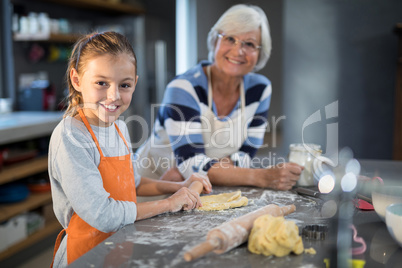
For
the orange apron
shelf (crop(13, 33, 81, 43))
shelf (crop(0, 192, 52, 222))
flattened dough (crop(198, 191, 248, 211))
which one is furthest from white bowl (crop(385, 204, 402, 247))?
shelf (crop(13, 33, 81, 43))

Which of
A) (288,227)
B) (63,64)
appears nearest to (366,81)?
(63,64)

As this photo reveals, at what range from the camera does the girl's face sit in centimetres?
99

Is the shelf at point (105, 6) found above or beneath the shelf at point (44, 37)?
above

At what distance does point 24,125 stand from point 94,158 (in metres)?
1.76

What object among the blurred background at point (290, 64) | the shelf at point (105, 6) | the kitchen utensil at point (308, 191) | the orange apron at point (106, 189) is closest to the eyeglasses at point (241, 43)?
the kitchen utensil at point (308, 191)

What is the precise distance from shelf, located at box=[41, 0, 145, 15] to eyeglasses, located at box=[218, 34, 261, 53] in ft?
7.45

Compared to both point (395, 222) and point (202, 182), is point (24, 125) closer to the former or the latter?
point (202, 182)

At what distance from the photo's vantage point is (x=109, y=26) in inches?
160

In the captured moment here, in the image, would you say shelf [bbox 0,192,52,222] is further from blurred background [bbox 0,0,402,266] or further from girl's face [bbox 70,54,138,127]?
girl's face [bbox 70,54,138,127]

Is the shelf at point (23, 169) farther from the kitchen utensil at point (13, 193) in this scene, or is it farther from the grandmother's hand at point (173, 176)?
the grandmother's hand at point (173, 176)

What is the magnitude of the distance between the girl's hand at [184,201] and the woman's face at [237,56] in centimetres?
72

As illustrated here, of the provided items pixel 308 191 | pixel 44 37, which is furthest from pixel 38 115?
pixel 308 191

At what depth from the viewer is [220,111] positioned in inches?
68.6

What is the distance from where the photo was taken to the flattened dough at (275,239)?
2.57ft
